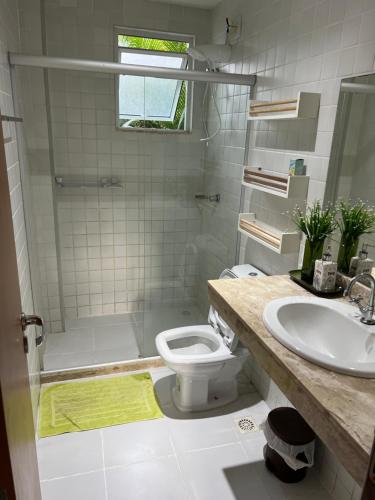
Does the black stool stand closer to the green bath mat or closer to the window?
the green bath mat

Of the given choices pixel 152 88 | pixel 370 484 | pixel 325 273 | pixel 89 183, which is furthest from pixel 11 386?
pixel 152 88

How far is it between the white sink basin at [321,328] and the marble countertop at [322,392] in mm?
39

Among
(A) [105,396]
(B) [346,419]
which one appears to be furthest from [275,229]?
(A) [105,396]

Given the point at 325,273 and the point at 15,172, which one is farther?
the point at 15,172

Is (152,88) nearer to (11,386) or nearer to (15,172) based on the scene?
(15,172)

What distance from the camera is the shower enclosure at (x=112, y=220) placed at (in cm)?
279

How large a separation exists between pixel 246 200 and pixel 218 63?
109 cm

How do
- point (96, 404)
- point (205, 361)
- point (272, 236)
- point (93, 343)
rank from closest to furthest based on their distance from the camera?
point (272, 236)
point (205, 361)
point (96, 404)
point (93, 343)

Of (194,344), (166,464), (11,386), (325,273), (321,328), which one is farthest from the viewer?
(194,344)

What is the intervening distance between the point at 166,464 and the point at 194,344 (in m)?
0.82

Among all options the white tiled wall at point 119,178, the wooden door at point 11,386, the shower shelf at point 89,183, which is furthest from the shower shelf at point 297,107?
the shower shelf at point 89,183

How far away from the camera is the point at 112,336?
3.07 meters

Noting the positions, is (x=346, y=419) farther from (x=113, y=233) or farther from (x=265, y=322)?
(x=113, y=233)

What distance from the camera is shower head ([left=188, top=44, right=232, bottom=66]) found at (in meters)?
2.59
